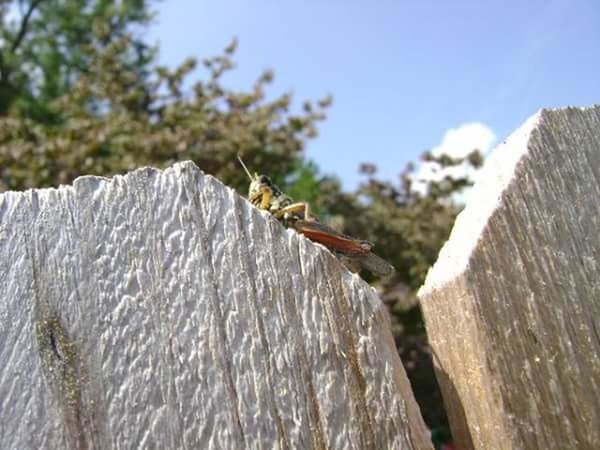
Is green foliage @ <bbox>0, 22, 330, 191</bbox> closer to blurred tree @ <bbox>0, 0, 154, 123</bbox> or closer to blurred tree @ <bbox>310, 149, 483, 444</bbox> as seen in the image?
blurred tree @ <bbox>310, 149, 483, 444</bbox>

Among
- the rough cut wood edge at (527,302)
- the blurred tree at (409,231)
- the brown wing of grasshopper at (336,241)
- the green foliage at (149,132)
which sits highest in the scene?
the green foliage at (149,132)

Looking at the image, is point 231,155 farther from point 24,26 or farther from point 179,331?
point 24,26

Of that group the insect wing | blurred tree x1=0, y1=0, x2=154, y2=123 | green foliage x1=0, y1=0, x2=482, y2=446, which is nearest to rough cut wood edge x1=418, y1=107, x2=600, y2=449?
the insect wing

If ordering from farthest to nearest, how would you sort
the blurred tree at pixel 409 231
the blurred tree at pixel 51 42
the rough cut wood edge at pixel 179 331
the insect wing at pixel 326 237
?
1. the blurred tree at pixel 51 42
2. the blurred tree at pixel 409 231
3. the insect wing at pixel 326 237
4. the rough cut wood edge at pixel 179 331

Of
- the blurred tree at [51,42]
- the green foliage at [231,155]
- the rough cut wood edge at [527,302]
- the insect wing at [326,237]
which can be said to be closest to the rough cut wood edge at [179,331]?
the rough cut wood edge at [527,302]

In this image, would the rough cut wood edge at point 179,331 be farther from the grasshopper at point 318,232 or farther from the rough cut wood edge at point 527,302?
the grasshopper at point 318,232

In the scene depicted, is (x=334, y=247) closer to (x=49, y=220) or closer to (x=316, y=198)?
(x=49, y=220)

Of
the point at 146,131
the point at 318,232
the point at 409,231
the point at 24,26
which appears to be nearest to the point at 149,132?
the point at 146,131
